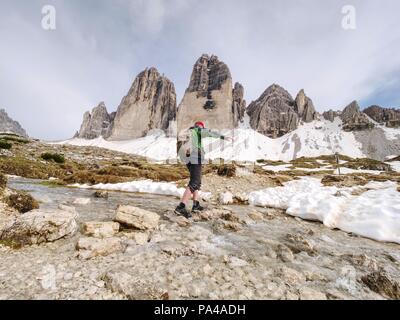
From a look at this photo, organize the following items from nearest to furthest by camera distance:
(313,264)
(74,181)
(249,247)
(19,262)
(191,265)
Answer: (19,262) → (191,265) → (313,264) → (249,247) → (74,181)

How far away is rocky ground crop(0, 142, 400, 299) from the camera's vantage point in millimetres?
3443

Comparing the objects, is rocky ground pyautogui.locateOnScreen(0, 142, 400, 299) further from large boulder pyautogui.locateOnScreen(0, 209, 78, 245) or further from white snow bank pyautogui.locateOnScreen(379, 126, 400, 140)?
white snow bank pyautogui.locateOnScreen(379, 126, 400, 140)

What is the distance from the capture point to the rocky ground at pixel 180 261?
11.3 ft

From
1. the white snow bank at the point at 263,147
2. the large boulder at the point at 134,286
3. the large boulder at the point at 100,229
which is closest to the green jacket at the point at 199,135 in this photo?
the large boulder at the point at 100,229

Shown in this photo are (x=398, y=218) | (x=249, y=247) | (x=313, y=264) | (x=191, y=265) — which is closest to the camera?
(x=191, y=265)

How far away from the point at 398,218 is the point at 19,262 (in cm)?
978

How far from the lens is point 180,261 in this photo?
4535 millimetres

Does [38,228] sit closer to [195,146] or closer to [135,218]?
[135,218]

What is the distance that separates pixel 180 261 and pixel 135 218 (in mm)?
2746

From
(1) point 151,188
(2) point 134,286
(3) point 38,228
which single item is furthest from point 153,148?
(2) point 134,286

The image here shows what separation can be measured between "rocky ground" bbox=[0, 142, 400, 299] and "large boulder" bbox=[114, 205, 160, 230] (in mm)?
29
